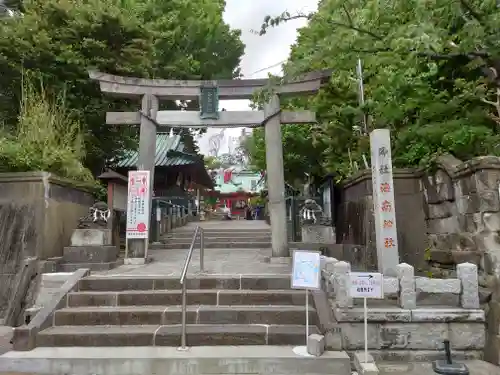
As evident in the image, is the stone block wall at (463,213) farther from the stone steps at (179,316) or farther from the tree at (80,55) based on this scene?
the tree at (80,55)

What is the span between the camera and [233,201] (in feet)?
160

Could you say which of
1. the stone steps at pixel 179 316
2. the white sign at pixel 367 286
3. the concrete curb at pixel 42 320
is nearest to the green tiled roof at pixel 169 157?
the concrete curb at pixel 42 320

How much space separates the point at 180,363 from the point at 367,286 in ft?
8.70

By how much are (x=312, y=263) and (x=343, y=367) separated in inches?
53.8

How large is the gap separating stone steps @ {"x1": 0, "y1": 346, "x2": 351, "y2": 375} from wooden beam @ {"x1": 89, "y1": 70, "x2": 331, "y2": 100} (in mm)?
6976

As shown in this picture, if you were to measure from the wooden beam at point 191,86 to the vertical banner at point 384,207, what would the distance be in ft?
11.3

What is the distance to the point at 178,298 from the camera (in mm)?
6555

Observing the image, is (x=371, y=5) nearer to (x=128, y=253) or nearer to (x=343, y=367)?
(x=343, y=367)

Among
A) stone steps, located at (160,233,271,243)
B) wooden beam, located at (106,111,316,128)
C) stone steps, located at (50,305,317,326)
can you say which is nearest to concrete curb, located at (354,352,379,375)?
stone steps, located at (50,305,317,326)

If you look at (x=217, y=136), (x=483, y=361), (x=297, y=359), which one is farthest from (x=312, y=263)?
(x=217, y=136)

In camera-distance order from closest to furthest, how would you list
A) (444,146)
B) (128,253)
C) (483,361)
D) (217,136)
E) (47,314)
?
(483,361) → (47,314) → (444,146) → (128,253) → (217,136)

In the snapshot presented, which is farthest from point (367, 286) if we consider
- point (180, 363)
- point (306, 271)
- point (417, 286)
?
point (180, 363)

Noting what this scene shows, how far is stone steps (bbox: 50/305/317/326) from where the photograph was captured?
596cm

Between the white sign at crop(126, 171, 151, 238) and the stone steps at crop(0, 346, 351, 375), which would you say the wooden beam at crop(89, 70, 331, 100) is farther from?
the stone steps at crop(0, 346, 351, 375)
